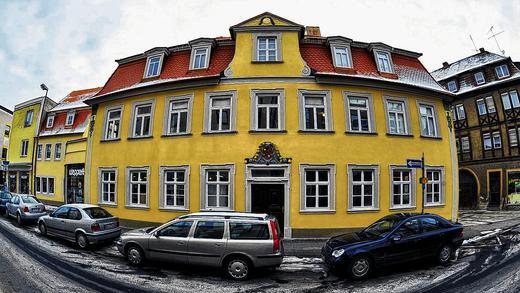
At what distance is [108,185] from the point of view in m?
15.2

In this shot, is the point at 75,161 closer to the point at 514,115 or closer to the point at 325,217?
the point at 325,217

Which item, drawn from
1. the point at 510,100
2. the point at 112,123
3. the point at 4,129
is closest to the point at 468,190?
the point at 510,100

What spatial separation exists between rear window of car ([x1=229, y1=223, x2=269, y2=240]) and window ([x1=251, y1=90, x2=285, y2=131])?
19.2 ft

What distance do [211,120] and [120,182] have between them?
6110 mm

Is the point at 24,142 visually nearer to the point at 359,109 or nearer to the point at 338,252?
the point at 359,109

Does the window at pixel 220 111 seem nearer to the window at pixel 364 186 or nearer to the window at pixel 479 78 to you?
the window at pixel 364 186

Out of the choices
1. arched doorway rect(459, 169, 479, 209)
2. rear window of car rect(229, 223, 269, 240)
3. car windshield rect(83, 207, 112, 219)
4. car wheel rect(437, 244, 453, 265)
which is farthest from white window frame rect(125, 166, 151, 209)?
arched doorway rect(459, 169, 479, 209)

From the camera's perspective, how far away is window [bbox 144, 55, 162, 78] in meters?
15.2

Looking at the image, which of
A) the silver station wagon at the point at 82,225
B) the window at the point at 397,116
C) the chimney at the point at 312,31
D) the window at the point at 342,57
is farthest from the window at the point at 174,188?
the chimney at the point at 312,31

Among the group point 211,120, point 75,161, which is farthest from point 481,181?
point 75,161

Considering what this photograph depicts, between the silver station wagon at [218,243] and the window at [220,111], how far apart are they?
585 centimetres

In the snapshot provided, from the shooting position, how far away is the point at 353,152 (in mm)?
12758

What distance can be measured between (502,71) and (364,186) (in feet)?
72.3

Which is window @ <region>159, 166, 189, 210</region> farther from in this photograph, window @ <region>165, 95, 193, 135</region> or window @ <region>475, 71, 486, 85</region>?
window @ <region>475, 71, 486, 85</region>
